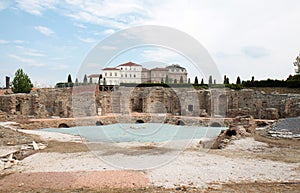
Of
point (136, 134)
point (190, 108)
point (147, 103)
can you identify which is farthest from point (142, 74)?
point (136, 134)

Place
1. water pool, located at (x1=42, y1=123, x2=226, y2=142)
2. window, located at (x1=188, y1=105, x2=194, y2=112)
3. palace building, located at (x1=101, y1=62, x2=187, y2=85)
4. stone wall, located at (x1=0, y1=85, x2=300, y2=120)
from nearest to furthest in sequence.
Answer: water pool, located at (x1=42, y1=123, x2=226, y2=142), palace building, located at (x1=101, y1=62, x2=187, y2=85), stone wall, located at (x1=0, y1=85, x2=300, y2=120), window, located at (x1=188, y1=105, x2=194, y2=112)

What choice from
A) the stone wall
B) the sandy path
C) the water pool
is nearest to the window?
the stone wall

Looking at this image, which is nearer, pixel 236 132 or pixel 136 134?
pixel 236 132

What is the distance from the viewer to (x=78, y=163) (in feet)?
32.0

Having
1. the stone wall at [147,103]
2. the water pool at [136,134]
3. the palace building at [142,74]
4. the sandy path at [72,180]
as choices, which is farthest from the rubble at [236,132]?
the palace building at [142,74]

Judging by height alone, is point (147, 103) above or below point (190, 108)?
above

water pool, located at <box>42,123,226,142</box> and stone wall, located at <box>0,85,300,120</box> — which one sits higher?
stone wall, located at <box>0,85,300,120</box>

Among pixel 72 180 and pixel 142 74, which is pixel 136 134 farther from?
pixel 72 180

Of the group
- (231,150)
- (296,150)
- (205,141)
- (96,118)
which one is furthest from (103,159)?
(96,118)

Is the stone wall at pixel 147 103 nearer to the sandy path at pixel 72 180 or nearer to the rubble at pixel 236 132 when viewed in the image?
the rubble at pixel 236 132

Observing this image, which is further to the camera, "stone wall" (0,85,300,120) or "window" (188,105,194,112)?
"window" (188,105,194,112)

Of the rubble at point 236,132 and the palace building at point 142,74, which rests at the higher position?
the palace building at point 142,74

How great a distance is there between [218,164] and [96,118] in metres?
18.4

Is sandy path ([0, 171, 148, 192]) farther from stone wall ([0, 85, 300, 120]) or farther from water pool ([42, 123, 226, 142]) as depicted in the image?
stone wall ([0, 85, 300, 120])
